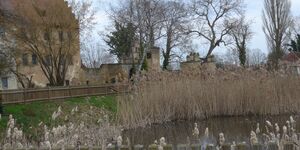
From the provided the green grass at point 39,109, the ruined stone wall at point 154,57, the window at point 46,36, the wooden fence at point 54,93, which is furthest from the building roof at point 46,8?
the ruined stone wall at point 154,57

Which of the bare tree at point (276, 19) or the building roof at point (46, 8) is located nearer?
the building roof at point (46, 8)

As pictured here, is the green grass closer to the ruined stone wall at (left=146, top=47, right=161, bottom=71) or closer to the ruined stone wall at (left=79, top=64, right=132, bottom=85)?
the ruined stone wall at (left=79, top=64, right=132, bottom=85)

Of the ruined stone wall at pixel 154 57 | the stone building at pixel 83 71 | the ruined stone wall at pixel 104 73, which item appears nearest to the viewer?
the stone building at pixel 83 71

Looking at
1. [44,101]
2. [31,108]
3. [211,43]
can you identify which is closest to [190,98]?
[31,108]

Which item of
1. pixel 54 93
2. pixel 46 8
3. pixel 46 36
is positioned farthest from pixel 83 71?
pixel 54 93

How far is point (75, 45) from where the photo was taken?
39.3m

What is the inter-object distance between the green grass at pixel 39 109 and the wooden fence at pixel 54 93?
0.71m

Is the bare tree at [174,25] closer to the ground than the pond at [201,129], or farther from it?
farther from it

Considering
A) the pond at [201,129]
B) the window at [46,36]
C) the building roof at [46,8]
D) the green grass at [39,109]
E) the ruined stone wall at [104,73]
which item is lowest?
the pond at [201,129]

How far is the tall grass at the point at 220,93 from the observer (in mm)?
19062

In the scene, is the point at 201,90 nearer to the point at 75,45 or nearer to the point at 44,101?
the point at 44,101

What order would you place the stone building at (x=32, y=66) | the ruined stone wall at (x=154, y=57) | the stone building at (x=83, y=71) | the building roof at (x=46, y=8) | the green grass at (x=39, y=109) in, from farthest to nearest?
the ruined stone wall at (x=154, y=57) < the stone building at (x=83, y=71) < the stone building at (x=32, y=66) < the building roof at (x=46, y=8) < the green grass at (x=39, y=109)

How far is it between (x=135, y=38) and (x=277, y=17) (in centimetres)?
1617

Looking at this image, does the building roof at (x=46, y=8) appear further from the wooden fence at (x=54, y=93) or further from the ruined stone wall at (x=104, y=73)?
the ruined stone wall at (x=104, y=73)
